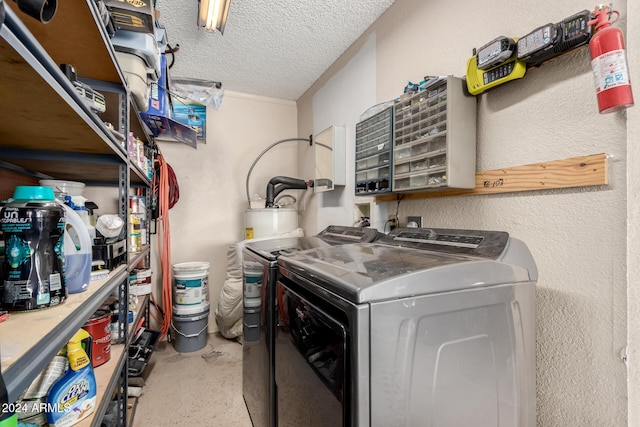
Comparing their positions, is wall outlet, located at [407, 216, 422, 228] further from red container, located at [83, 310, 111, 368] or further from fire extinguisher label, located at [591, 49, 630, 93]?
red container, located at [83, 310, 111, 368]

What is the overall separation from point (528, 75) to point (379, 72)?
44.8 inches

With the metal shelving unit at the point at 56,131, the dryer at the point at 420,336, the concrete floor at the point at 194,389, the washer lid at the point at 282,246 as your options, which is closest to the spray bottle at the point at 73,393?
the metal shelving unit at the point at 56,131

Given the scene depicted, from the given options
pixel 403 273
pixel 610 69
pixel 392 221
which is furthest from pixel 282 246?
pixel 610 69

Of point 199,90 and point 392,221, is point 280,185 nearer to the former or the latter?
point 199,90

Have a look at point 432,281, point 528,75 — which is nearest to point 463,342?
point 432,281

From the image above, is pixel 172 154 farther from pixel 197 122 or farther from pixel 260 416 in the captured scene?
→ pixel 260 416

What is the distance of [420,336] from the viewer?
877mm

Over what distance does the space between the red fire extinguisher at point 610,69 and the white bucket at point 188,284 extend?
9.89ft

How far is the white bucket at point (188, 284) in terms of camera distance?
2912 mm

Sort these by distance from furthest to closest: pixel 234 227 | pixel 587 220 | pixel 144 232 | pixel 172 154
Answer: pixel 234 227, pixel 172 154, pixel 144 232, pixel 587 220

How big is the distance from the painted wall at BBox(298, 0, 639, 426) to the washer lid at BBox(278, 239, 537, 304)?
0.14 m

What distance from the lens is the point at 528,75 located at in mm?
1211

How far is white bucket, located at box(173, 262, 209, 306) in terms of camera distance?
2912mm

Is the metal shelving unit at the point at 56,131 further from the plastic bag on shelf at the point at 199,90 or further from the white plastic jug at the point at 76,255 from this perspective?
the plastic bag on shelf at the point at 199,90
